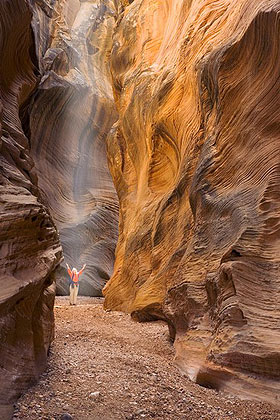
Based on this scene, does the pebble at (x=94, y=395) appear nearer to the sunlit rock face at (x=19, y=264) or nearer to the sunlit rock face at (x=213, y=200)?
the sunlit rock face at (x=19, y=264)

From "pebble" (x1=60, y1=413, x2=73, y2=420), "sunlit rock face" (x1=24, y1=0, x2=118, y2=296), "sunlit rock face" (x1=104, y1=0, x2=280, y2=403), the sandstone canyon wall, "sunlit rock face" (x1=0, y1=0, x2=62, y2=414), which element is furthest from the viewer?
"sunlit rock face" (x1=24, y1=0, x2=118, y2=296)

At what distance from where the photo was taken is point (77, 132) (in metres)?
20.4

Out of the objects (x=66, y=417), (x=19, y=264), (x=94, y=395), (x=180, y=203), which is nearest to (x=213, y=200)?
(x=180, y=203)

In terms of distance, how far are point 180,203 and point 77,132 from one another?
1411cm

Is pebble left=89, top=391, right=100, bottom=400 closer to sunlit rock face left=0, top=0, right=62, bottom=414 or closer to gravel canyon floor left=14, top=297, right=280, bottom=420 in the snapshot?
gravel canyon floor left=14, top=297, right=280, bottom=420

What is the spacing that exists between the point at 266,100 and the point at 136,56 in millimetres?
7115

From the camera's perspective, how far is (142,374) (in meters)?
4.18

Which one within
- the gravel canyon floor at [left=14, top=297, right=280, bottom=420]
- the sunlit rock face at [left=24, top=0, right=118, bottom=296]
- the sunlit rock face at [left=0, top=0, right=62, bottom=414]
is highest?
the sunlit rock face at [left=24, top=0, right=118, bottom=296]

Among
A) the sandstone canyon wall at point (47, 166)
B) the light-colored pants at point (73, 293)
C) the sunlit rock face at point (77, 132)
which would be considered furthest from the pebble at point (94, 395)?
the sunlit rock face at point (77, 132)

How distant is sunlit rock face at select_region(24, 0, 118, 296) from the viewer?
17.7 m

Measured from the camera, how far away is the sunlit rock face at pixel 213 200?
13.8ft

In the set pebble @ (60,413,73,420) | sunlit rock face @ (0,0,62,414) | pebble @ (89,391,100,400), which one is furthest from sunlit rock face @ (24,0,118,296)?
pebble @ (60,413,73,420)

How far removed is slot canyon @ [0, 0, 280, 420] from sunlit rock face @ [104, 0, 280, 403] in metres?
0.02

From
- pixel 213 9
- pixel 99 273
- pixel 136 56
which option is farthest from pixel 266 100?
pixel 99 273
